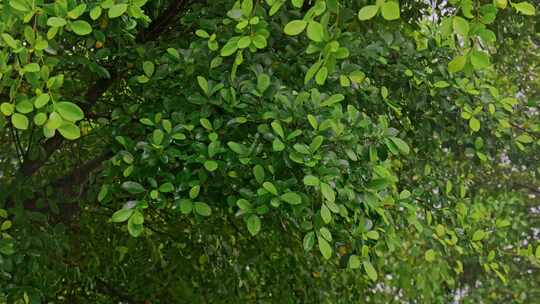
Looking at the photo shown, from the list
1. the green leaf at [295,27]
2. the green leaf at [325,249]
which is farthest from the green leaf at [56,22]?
the green leaf at [325,249]

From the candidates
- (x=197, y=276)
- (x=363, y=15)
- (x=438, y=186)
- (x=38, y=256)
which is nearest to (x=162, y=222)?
(x=197, y=276)

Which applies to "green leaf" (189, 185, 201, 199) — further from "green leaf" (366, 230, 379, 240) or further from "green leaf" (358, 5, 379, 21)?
Result: "green leaf" (358, 5, 379, 21)

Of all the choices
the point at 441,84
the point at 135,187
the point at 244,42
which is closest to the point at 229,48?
the point at 244,42

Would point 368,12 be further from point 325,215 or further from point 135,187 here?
point 135,187

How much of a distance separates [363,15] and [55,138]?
239 cm

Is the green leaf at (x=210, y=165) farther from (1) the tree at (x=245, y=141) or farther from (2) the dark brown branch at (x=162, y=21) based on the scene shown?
(2) the dark brown branch at (x=162, y=21)

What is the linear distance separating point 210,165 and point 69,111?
0.71 meters

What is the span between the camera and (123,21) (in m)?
2.98

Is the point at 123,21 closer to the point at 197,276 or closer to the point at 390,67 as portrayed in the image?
the point at 390,67

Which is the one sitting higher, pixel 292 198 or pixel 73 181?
pixel 292 198

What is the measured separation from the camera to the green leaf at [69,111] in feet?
6.18

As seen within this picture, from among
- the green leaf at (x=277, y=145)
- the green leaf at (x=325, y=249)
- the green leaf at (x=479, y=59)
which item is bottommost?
the green leaf at (x=325, y=249)

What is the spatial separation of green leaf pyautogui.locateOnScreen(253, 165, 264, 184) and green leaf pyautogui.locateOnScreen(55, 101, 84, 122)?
0.70m

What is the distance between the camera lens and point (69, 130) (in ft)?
6.20
